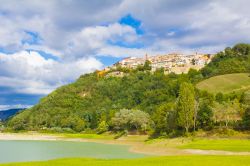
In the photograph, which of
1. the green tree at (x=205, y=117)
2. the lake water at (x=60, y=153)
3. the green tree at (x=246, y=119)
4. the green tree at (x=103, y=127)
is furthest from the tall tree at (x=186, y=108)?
the green tree at (x=103, y=127)

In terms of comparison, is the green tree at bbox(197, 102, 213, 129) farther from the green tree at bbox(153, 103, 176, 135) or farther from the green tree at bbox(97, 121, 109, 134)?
the green tree at bbox(97, 121, 109, 134)

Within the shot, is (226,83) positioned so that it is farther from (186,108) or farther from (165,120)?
(186,108)

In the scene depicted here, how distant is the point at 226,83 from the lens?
188 meters

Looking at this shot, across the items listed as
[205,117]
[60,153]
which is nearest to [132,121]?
[205,117]

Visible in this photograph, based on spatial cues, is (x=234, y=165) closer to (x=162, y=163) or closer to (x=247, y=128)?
(x=162, y=163)

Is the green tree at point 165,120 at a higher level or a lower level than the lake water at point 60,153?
higher

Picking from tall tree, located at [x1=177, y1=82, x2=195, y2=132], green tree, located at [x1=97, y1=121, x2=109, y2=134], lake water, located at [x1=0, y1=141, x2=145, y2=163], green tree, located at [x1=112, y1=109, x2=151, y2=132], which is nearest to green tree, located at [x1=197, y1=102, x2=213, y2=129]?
tall tree, located at [x1=177, y1=82, x2=195, y2=132]

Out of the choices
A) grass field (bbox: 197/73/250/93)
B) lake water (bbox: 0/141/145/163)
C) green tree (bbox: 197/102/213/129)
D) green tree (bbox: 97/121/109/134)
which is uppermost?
grass field (bbox: 197/73/250/93)

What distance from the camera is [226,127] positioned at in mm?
92250

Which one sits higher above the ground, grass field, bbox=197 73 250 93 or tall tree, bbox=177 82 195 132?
grass field, bbox=197 73 250 93

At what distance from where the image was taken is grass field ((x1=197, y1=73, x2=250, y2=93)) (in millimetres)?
178750

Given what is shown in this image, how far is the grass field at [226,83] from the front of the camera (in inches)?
7037

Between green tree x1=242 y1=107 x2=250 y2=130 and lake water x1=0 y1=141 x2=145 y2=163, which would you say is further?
green tree x1=242 y1=107 x2=250 y2=130

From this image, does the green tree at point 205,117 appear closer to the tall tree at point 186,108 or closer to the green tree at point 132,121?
the tall tree at point 186,108
